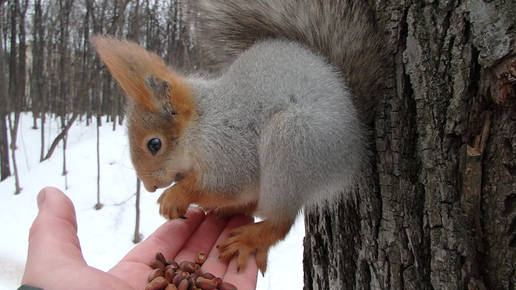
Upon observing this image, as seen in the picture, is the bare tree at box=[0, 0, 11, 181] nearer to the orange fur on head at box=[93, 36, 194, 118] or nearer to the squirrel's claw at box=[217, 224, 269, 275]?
the orange fur on head at box=[93, 36, 194, 118]

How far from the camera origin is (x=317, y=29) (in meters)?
1.11

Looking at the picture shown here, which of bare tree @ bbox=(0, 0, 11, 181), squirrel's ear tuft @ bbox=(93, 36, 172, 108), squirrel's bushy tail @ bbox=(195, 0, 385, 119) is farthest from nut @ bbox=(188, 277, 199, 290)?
bare tree @ bbox=(0, 0, 11, 181)

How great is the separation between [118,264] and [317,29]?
0.93 meters

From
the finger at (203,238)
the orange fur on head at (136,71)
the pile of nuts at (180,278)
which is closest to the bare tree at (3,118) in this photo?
the orange fur on head at (136,71)

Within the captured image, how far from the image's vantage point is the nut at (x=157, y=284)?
105cm

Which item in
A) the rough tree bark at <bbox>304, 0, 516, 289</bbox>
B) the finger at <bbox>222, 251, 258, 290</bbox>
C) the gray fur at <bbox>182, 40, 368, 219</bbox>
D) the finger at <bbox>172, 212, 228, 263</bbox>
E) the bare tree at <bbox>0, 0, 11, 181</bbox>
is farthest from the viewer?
the bare tree at <bbox>0, 0, 11, 181</bbox>

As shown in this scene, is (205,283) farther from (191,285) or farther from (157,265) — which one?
(157,265)

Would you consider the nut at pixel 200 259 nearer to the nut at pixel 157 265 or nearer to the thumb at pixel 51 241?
the nut at pixel 157 265

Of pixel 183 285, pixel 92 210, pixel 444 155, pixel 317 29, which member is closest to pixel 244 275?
pixel 183 285

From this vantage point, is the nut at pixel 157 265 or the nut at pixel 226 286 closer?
the nut at pixel 226 286

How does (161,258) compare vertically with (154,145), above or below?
below

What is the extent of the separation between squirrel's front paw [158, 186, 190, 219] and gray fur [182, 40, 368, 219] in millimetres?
98

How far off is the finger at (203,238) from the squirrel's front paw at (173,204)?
21cm

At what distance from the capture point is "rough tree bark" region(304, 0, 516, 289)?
787mm
